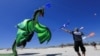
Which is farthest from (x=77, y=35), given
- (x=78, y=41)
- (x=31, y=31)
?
(x=31, y=31)

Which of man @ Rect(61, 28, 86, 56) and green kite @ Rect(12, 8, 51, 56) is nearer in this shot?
green kite @ Rect(12, 8, 51, 56)

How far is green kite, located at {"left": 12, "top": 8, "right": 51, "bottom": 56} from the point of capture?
10125 mm

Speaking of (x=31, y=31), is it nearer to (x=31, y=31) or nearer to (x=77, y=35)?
(x=31, y=31)

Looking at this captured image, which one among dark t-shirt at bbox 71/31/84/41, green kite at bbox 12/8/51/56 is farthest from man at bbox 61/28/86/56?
green kite at bbox 12/8/51/56

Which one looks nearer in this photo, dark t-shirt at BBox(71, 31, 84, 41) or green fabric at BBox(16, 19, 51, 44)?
green fabric at BBox(16, 19, 51, 44)

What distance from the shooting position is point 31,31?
10.3 meters

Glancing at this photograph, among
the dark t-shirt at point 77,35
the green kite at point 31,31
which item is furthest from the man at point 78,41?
the green kite at point 31,31

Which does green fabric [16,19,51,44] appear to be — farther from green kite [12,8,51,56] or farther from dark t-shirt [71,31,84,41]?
dark t-shirt [71,31,84,41]

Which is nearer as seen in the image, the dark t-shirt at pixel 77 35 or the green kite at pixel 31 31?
the green kite at pixel 31 31

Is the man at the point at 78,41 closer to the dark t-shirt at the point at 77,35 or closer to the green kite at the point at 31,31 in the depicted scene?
the dark t-shirt at the point at 77,35

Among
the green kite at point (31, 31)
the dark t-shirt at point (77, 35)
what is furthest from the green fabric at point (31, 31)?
the dark t-shirt at point (77, 35)

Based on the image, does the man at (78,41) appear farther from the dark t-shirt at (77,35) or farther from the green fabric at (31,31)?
the green fabric at (31,31)

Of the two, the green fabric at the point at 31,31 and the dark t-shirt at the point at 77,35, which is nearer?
the green fabric at the point at 31,31

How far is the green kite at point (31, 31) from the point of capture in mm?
10125
